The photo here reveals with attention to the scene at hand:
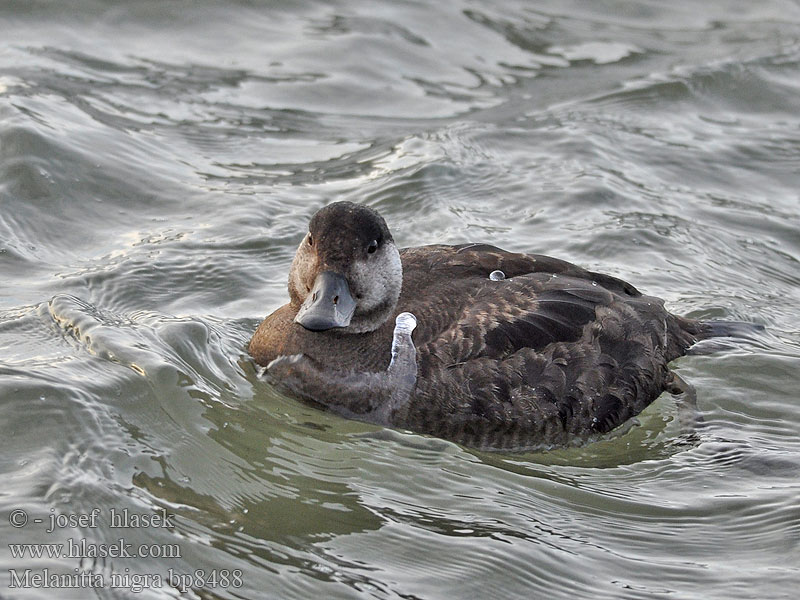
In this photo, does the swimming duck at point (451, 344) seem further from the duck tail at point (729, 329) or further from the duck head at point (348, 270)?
the duck tail at point (729, 329)

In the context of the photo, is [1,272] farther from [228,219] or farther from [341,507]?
[341,507]

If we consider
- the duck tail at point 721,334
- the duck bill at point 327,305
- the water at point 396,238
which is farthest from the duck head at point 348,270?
the duck tail at point 721,334

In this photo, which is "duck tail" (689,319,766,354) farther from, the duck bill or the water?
the duck bill

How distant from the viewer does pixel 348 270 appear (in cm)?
590

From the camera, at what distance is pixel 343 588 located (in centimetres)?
457

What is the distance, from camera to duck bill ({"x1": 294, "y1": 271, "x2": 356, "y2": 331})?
5.68 metres

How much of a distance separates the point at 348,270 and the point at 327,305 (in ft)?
0.83

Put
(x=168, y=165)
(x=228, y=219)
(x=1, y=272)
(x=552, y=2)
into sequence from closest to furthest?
(x=1, y=272) → (x=228, y=219) → (x=168, y=165) → (x=552, y=2)

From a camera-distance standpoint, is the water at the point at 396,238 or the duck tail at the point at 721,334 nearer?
the water at the point at 396,238

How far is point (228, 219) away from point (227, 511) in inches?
139

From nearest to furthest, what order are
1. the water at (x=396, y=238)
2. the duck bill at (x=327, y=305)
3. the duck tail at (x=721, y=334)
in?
the water at (x=396, y=238), the duck bill at (x=327, y=305), the duck tail at (x=721, y=334)

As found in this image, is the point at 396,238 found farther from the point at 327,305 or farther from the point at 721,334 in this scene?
the point at 327,305

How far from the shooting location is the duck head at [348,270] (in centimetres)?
581

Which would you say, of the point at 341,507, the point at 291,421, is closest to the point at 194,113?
the point at 291,421
